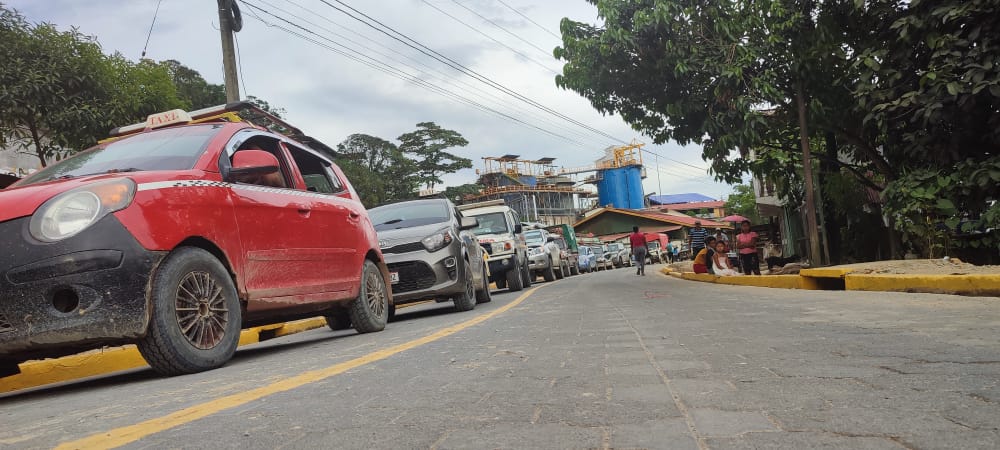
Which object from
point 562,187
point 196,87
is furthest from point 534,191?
point 196,87

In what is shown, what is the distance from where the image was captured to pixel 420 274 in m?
9.34

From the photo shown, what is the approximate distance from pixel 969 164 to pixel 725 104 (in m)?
4.83

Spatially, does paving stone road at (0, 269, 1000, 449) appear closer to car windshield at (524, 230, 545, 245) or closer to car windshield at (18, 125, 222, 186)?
car windshield at (18, 125, 222, 186)

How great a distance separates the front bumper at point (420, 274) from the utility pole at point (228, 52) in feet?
21.6

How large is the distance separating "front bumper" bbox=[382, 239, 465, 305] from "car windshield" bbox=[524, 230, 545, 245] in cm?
1475

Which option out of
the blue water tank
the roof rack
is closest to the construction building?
the blue water tank

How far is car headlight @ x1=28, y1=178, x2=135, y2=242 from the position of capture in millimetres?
4051

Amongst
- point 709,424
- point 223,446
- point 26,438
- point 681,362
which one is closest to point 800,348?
point 681,362

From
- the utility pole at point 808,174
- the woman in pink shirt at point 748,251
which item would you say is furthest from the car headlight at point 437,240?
the woman in pink shirt at point 748,251

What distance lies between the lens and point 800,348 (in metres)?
4.09

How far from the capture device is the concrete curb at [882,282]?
719 cm

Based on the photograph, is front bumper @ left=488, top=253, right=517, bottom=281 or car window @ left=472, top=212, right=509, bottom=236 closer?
front bumper @ left=488, top=253, right=517, bottom=281

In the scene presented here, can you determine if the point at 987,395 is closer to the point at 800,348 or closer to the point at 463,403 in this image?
the point at 800,348

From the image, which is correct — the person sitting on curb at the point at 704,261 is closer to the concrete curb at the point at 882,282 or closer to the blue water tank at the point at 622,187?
the concrete curb at the point at 882,282
